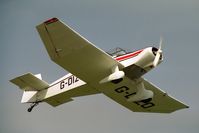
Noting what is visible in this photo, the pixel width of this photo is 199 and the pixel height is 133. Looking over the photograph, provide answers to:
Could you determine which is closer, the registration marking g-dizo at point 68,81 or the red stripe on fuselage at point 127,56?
the red stripe on fuselage at point 127,56

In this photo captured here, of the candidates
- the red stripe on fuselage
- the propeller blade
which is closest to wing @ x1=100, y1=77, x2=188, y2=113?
the red stripe on fuselage

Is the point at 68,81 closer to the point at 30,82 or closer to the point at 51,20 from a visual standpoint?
the point at 30,82

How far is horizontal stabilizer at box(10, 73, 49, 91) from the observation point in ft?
79.7

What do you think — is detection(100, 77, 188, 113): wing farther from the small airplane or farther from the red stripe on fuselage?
the red stripe on fuselage

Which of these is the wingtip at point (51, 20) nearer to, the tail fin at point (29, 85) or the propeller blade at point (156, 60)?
the propeller blade at point (156, 60)

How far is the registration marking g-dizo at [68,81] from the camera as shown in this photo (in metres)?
23.4

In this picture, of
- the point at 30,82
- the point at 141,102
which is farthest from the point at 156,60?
the point at 30,82

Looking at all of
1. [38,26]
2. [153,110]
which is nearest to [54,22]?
[38,26]

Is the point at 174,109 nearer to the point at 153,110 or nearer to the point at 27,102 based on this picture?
the point at 153,110

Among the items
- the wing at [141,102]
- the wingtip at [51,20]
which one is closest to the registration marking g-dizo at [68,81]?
the wing at [141,102]

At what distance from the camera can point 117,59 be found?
22141 millimetres

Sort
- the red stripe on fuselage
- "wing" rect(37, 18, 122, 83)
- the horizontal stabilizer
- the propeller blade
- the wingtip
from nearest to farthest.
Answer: the wingtip < "wing" rect(37, 18, 122, 83) < the propeller blade < the red stripe on fuselage < the horizontal stabilizer

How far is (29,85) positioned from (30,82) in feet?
0.51

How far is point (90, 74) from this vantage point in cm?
2206
